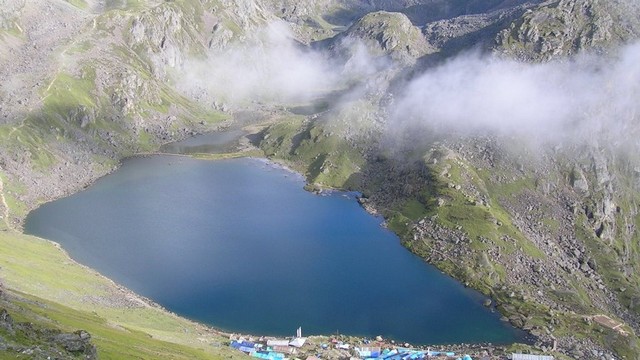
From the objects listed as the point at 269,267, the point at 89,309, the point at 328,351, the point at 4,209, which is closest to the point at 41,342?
the point at 89,309

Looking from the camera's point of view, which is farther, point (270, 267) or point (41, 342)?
point (270, 267)

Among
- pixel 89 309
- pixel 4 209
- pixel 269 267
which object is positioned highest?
pixel 4 209

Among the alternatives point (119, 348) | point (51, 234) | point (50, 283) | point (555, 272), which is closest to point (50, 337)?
point (119, 348)

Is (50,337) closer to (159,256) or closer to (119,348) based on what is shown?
(119,348)

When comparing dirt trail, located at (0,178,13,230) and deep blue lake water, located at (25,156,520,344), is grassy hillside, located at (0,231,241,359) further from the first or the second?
dirt trail, located at (0,178,13,230)

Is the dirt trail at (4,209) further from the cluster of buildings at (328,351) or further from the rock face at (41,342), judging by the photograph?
the rock face at (41,342)

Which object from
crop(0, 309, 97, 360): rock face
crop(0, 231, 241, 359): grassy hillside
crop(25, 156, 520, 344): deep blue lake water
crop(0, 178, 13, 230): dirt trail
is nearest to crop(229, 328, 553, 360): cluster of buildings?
crop(0, 231, 241, 359): grassy hillside

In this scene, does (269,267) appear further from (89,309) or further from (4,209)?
(4,209)
